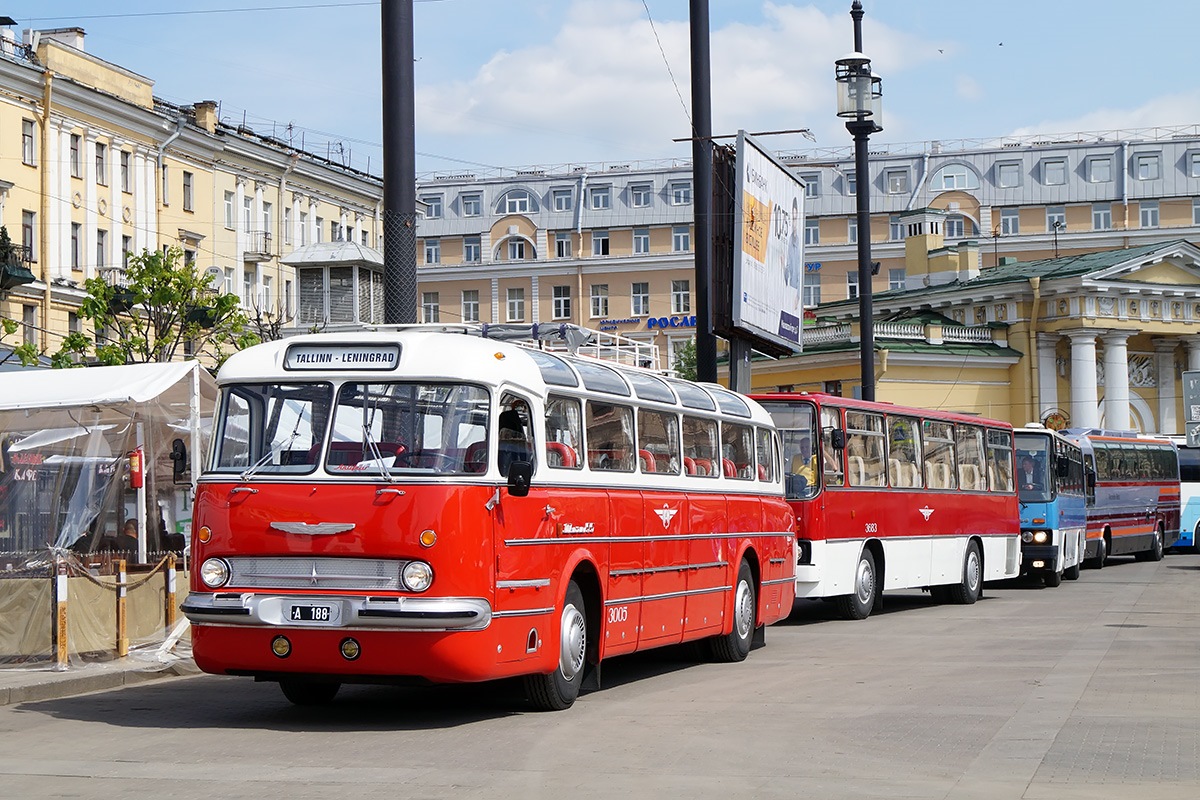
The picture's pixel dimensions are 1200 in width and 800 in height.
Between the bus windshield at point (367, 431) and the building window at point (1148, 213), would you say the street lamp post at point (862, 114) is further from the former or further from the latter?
the building window at point (1148, 213)

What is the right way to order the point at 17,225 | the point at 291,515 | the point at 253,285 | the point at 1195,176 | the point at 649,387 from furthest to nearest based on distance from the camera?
1. the point at 1195,176
2. the point at 253,285
3. the point at 17,225
4. the point at 649,387
5. the point at 291,515

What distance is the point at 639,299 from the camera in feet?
319

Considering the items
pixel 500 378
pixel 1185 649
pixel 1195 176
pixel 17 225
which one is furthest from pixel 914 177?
pixel 500 378

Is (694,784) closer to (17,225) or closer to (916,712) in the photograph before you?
(916,712)

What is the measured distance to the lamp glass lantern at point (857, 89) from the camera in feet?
108

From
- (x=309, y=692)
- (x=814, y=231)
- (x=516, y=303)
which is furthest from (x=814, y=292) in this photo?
(x=309, y=692)

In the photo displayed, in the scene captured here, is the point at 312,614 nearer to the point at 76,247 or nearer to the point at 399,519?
the point at 399,519

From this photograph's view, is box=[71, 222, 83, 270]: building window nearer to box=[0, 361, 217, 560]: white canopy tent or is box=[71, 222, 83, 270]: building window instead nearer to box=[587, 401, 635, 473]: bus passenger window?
box=[0, 361, 217, 560]: white canopy tent

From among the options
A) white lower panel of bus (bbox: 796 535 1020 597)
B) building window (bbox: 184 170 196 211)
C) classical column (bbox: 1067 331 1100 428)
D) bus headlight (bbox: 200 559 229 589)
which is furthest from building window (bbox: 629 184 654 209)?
bus headlight (bbox: 200 559 229 589)

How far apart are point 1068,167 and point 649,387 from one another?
3312 inches

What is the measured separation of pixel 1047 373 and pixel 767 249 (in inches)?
1236

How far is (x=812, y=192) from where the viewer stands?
97.4 m

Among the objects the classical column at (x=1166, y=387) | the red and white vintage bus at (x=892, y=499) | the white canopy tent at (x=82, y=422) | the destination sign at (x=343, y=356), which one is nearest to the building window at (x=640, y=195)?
the classical column at (x=1166, y=387)

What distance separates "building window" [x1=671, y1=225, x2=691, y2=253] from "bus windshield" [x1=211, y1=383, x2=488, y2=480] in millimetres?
86419
